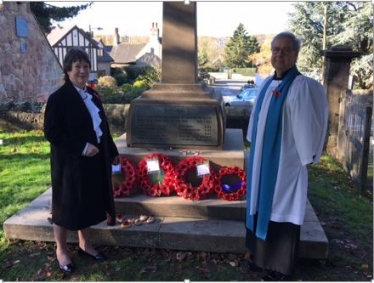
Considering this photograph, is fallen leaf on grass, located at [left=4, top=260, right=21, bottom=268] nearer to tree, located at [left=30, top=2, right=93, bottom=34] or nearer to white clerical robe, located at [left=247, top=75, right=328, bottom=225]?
white clerical robe, located at [left=247, top=75, right=328, bottom=225]

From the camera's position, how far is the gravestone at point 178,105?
4344 mm

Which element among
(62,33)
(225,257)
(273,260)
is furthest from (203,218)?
(62,33)

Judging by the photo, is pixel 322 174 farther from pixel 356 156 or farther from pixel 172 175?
pixel 172 175

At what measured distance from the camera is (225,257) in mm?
3439

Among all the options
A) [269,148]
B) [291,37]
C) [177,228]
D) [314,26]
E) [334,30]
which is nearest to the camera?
[291,37]

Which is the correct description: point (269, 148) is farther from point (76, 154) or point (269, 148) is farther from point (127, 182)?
point (127, 182)

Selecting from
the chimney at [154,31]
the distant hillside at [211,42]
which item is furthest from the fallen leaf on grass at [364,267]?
the distant hillside at [211,42]

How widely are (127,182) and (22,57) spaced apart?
11285 mm

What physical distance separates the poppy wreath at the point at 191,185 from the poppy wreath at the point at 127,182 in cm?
45

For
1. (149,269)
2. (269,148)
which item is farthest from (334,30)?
(149,269)

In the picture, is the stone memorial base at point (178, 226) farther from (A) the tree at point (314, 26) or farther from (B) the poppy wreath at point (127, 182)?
(A) the tree at point (314, 26)

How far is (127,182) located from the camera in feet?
13.0

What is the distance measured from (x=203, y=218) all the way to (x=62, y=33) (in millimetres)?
39386

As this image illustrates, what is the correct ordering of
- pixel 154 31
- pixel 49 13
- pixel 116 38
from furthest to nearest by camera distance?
1. pixel 116 38
2. pixel 154 31
3. pixel 49 13
